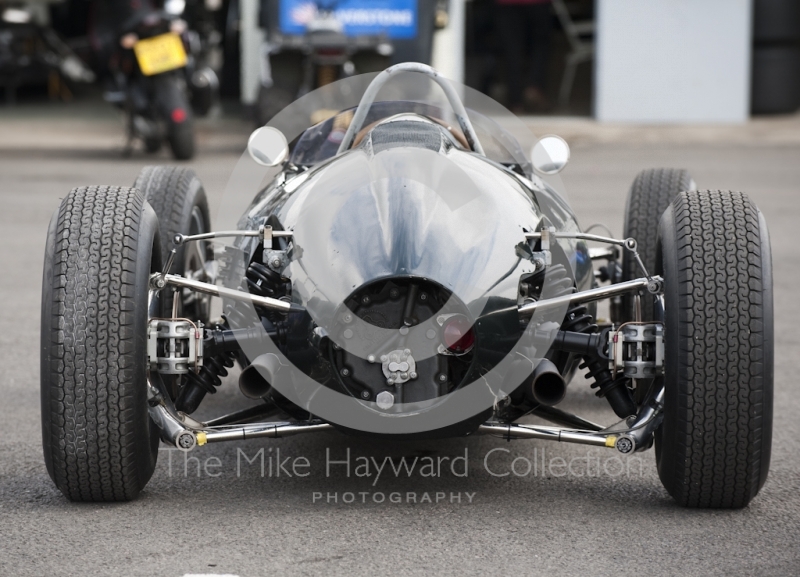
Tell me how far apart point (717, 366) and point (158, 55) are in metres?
8.77

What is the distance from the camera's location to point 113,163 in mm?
12281

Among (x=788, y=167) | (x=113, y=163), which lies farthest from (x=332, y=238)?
(x=788, y=167)

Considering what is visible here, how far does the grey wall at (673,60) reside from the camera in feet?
50.2

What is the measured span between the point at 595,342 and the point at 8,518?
1.83m

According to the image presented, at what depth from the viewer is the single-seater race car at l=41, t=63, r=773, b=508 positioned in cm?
357

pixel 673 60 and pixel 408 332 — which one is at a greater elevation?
pixel 408 332

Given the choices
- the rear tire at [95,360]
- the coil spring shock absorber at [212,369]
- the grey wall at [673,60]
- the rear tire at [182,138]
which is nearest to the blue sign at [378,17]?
the rear tire at [182,138]

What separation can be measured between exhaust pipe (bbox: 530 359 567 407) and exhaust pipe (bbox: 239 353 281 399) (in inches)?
30.1

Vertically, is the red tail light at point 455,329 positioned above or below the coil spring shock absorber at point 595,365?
above

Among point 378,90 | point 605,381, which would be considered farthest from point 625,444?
point 378,90

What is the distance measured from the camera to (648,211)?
17.7ft

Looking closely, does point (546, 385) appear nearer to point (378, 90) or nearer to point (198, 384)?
point (198, 384)

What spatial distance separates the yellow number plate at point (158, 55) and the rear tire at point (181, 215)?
6390mm

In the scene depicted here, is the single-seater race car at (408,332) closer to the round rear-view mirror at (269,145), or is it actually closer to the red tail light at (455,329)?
the red tail light at (455,329)
